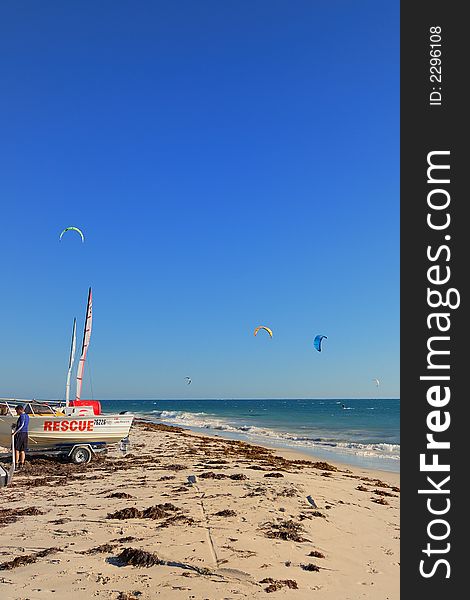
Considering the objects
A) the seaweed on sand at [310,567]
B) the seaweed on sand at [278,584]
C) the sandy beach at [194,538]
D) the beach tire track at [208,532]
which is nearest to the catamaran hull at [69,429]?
the sandy beach at [194,538]

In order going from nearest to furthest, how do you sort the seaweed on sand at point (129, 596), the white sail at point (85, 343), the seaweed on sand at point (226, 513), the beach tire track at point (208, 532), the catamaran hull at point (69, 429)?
the seaweed on sand at point (129, 596)
the beach tire track at point (208, 532)
the seaweed on sand at point (226, 513)
the catamaran hull at point (69, 429)
the white sail at point (85, 343)

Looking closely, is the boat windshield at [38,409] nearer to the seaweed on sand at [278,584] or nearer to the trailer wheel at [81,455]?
the trailer wheel at [81,455]

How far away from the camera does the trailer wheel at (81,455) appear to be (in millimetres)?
14727

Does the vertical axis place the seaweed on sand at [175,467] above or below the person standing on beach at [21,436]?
below

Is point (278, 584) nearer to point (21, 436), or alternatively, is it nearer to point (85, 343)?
point (21, 436)

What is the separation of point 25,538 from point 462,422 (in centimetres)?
584

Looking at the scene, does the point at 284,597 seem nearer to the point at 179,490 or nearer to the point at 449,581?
the point at 449,581

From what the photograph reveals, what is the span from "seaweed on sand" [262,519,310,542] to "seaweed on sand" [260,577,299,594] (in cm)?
144

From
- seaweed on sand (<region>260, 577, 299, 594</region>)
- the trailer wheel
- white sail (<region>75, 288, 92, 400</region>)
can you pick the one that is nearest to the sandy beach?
seaweed on sand (<region>260, 577, 299, 594</region>)

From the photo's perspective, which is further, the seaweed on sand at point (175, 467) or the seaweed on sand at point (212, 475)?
the seaweed on sand at point (175, 467)

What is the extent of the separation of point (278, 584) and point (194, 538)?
179 cm

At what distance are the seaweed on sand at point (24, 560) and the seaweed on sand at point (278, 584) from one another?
2.66 metres

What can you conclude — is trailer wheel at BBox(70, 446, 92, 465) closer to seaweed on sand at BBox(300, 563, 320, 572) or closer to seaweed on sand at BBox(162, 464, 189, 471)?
seaweed on sand at BBox(162, 464, 189, 471)

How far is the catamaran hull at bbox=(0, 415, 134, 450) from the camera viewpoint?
46.5 ft
